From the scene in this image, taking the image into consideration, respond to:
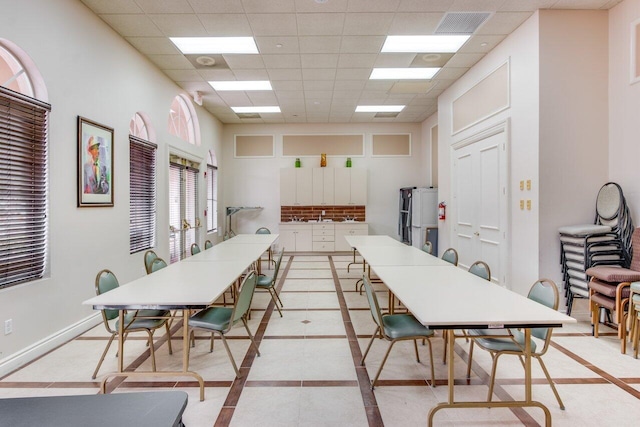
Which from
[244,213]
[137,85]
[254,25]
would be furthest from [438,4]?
[244,213]

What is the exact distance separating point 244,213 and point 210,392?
8.16 meters

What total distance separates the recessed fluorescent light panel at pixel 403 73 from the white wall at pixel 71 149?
13.1ft

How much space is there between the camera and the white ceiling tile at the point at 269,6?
414 centimetres

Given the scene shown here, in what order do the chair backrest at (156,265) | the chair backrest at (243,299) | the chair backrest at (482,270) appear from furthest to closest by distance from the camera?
the chair backrest at (156,265) → the chair backrest at (482,270) → the chair backrest at (243,299)

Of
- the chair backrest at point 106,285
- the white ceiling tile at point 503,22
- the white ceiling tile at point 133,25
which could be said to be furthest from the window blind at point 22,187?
the white ceiling tile at point 503,22

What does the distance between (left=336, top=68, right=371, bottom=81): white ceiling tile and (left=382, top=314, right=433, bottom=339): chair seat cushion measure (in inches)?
182

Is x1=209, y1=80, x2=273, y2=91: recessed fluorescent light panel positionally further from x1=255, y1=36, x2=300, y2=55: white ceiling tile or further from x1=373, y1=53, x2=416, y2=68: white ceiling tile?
x1=373, y1=53, x2=416, y2=68: white ceiling tile

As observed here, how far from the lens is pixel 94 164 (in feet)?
14.4

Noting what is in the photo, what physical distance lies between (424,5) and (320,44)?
1.58 m

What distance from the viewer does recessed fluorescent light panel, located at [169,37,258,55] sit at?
514 cm

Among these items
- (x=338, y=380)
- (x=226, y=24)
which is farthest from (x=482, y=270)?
(x=226, y=24)

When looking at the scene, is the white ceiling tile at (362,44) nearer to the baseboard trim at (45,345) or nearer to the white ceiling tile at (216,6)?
the white ceiling tile at (216,6)

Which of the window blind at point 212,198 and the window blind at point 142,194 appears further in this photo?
the window blind at point 212,198

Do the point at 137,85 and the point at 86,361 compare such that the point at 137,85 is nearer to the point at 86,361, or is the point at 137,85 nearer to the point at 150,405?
the point at 86,361
